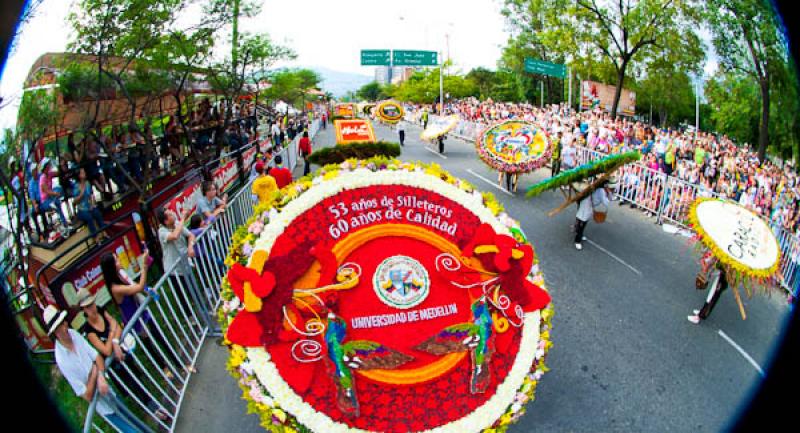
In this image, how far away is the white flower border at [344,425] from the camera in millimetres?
3012

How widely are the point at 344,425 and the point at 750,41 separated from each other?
14.0 metres

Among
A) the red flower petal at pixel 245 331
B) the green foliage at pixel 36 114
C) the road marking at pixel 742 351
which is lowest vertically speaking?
the road marking at pixel 742 351

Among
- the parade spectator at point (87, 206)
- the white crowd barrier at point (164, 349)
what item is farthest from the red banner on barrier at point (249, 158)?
the parade spectator at point (87, 206)

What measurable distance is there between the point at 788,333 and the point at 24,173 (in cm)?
909

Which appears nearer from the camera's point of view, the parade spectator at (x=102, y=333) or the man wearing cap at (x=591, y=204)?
the parade spectator at (x=102, y=333)

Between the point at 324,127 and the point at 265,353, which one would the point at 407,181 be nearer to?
the point at 265,353

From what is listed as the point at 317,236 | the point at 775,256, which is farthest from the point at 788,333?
the point at 317,236

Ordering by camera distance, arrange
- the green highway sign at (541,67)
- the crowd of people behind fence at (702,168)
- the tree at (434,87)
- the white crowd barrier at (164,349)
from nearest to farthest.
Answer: the white crowd barrier at (164,349) → the crowd of people behind fence at (702,168) → the green highway sign at (541,67) → the tree at (434,87)

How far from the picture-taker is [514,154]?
1127 centimetres

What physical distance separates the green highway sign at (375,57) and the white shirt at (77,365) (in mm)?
36118

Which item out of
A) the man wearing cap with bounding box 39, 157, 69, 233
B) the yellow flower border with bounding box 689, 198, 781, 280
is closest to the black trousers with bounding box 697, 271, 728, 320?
the yellow flower border with bounding box 689, 198, 781, 280

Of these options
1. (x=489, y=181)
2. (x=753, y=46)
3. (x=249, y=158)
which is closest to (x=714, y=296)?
(x=489, y=181)

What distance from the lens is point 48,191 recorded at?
4320 mm

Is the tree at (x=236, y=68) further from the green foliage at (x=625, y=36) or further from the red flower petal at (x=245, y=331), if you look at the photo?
the green foliage at (x=625, y=36)
